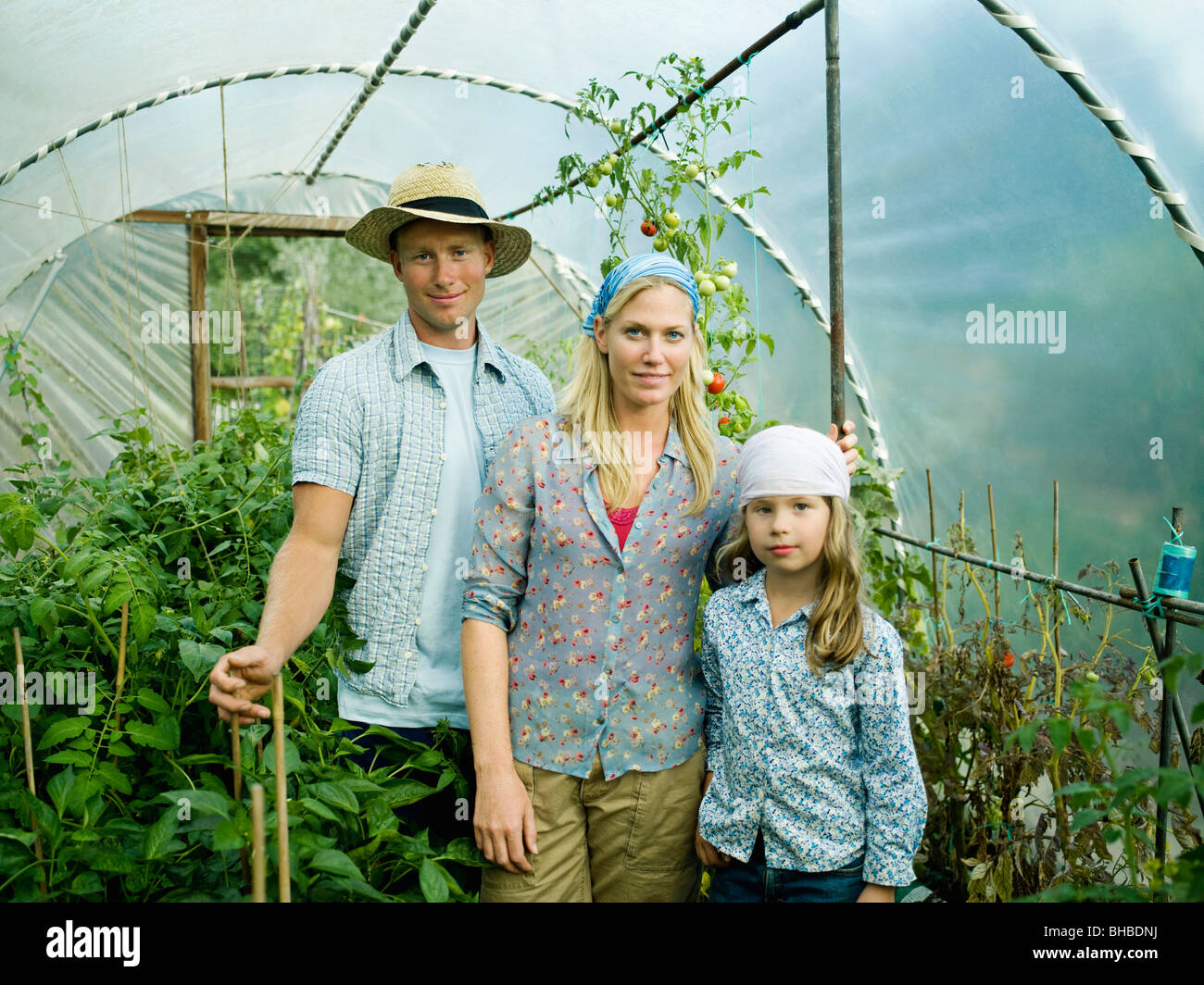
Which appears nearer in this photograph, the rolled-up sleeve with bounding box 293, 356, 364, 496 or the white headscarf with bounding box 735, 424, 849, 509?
the white headscarf with bounding box 735, 424, 849, 509

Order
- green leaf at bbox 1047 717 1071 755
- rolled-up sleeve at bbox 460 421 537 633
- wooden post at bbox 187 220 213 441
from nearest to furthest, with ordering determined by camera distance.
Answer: green leaf at bbox 1047 717 1071 755
rolled-up sleeve at bbox 460 421 537 633
wooden post at bbox 187 220 213 441

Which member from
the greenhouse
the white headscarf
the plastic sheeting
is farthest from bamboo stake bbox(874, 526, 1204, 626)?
the white headscarf

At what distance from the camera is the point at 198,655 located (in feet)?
5.24

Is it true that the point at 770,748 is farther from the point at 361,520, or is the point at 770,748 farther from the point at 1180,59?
the point at 1180,59

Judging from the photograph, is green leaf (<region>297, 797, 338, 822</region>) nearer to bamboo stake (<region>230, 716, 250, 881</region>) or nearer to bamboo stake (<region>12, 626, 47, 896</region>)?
bamboo stake (<region>230, 716, 250, 881</region>)

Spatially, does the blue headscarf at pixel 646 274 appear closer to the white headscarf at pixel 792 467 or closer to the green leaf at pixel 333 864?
the white headscarf at pixel 792 467

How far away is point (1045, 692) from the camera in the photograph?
7.73ft

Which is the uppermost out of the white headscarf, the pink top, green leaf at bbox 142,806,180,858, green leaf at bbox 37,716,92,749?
the white headscarf

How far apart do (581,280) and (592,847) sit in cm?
491

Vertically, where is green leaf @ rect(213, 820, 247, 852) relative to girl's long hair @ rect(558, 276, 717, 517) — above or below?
below

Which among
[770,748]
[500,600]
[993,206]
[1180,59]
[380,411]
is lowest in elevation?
[770,748]

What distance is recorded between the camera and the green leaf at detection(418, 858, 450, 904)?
1.43 m

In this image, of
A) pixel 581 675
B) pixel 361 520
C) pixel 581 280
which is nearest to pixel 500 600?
pixel 581 675

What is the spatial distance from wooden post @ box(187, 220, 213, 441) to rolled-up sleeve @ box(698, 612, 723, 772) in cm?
498
